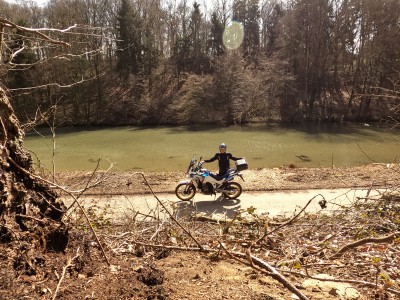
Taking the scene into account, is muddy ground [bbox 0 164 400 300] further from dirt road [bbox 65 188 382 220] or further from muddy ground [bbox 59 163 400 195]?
muddy ground [bbox 59 163 400 195]

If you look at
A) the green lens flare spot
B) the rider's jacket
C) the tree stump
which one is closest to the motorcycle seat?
the rider's jacket

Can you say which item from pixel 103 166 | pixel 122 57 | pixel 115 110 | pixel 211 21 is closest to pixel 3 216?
pixel 103 166

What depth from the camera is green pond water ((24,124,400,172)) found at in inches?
607

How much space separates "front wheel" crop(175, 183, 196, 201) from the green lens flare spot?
105ft

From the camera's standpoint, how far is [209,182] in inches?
335

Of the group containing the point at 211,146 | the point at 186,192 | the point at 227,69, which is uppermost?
the point at 227,69

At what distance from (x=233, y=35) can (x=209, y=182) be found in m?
34.9

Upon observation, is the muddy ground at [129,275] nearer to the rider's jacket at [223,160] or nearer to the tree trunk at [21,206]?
the tree trunk at [21,206]

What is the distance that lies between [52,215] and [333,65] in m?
36.1

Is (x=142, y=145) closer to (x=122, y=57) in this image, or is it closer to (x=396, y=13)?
(x=122, y=57)

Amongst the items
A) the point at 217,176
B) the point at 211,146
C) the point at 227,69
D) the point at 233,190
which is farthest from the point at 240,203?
the point at 227,69

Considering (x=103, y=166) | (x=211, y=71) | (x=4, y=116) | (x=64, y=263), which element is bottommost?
(x=103, y=166)

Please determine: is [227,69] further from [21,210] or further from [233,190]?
[21,210]

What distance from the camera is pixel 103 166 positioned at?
15.1 metres
